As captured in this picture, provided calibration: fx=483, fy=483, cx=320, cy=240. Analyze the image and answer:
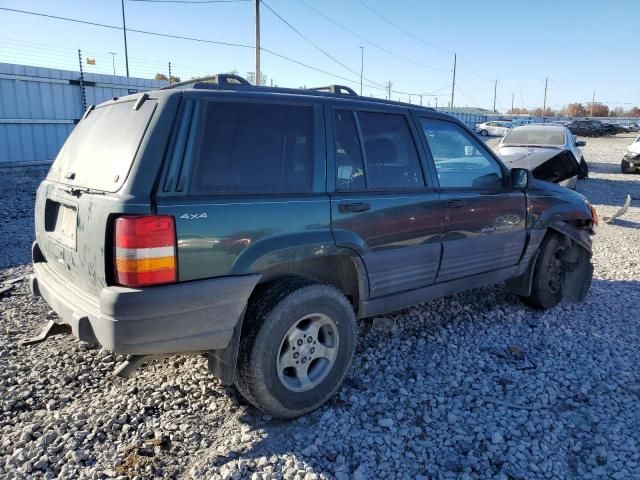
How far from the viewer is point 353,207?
3107mm

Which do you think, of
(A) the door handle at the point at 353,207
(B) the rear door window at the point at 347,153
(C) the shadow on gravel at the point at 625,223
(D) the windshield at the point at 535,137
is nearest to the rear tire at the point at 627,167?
(D) the windshield at the point at 535,137

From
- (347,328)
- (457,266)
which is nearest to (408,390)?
(347,328)

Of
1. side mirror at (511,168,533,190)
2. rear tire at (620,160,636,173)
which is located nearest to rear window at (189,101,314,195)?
side mirror at (511,168,533,190)

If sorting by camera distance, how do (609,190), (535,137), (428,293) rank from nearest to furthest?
(428,293) → (535,137) → (609,190)

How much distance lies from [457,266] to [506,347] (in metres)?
0.84

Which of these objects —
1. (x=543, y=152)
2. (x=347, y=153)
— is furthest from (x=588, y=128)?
(x=347, y=153)

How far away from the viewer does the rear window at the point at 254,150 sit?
2.61 m

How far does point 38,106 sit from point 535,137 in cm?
→ 1488

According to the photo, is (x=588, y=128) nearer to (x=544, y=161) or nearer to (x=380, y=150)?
(x=544, y=161)

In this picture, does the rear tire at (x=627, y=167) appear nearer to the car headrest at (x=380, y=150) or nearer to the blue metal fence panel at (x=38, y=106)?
the car headrest at (x=380, y=150)

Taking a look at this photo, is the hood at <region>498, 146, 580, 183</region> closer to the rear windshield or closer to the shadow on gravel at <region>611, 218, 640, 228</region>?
the shadow on gravel at <region>611, 218, 640, 228</region>

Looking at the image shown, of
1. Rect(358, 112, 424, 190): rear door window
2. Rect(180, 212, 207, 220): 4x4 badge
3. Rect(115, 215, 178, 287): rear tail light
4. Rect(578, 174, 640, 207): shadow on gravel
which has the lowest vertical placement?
Rect(578, 174, 640, 207): shadow on gravel

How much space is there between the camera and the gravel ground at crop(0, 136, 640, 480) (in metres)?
2.58

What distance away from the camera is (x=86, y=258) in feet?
8.50
